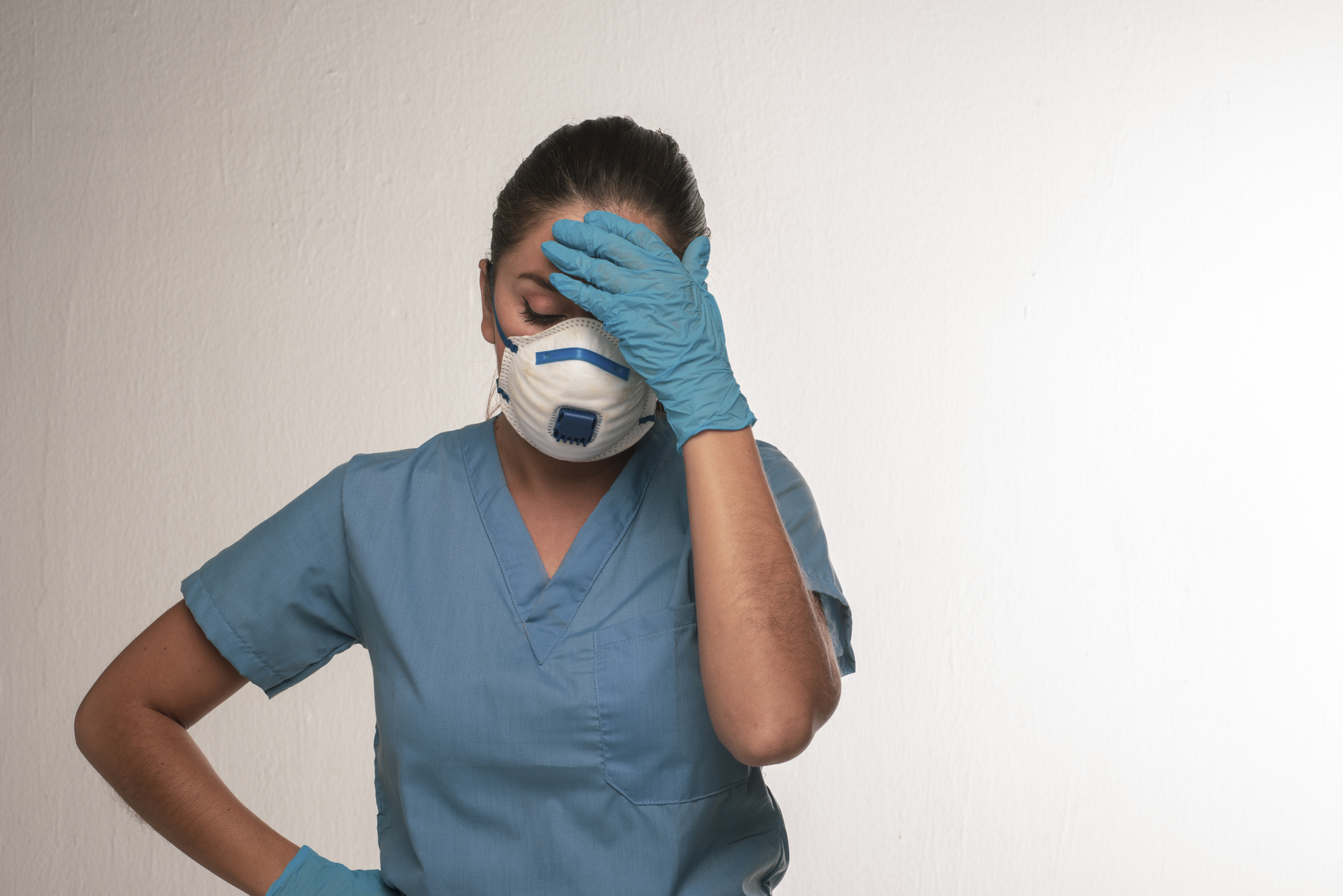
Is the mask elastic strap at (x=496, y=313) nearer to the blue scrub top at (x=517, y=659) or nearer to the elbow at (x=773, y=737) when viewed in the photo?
the blue scrub top at (x=517, y=659)

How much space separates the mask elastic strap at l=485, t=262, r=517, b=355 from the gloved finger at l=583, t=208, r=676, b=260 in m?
0.13

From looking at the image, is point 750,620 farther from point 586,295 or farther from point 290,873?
point 290,873

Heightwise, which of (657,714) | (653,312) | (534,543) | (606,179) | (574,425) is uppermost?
(606,179)

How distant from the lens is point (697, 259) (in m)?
1.03

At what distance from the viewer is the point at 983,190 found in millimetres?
1949

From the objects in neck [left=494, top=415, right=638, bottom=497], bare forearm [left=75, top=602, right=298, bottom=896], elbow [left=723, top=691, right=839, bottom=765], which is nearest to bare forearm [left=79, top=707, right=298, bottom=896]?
bare forearm [left=75, top=602, right=298, bottom=896]

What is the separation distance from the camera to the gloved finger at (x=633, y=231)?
38.3 inches

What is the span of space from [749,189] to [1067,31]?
651 mm

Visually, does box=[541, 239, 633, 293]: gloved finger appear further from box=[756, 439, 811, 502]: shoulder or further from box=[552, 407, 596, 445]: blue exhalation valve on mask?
box=[756, 439, 811, 502]: shoulder

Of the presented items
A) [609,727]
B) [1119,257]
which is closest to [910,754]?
[1119,257]

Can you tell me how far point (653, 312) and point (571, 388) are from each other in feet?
0.32

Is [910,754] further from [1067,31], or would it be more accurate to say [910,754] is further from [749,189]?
[1067,31]

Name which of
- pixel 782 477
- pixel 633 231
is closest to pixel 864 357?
pixel 782 477

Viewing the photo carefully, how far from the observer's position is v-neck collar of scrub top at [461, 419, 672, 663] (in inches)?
40.4
